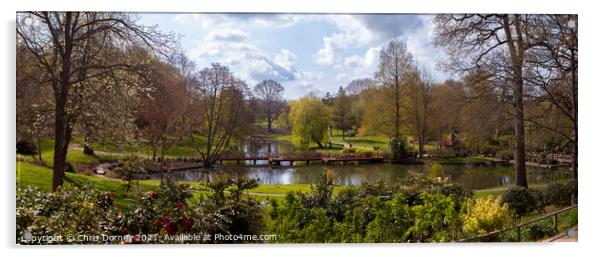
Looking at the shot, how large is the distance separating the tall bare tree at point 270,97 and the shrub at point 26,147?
350 cm

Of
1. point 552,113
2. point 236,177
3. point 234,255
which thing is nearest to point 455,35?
point 552,113

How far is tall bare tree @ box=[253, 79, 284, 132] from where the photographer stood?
8531 millimetres

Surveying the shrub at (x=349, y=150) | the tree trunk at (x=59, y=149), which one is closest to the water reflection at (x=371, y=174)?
the shrub at (x=349, y=150)

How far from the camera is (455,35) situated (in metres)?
8.57

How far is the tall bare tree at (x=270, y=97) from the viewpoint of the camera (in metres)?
8.53

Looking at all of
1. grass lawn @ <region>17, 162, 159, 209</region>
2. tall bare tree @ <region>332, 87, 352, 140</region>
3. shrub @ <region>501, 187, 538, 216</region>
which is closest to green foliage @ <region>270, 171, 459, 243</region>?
shrub @ <region>501, 187, 538, 216</region>

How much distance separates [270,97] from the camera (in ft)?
28.1

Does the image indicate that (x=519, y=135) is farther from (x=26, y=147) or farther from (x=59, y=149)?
(x=26, y=147)

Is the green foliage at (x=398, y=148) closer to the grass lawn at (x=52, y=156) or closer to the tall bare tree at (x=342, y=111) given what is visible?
the tall bare tree at (x=342, y=111)

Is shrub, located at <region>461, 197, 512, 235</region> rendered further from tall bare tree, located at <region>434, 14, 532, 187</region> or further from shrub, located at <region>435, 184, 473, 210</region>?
tall bare tree, located at <region>434, 14, 532, 187</region>

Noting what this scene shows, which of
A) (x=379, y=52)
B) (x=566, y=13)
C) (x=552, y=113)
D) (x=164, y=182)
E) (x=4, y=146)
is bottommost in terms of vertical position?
(x=164, y=182)

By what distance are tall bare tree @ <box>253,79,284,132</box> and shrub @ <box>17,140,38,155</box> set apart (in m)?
3.50
